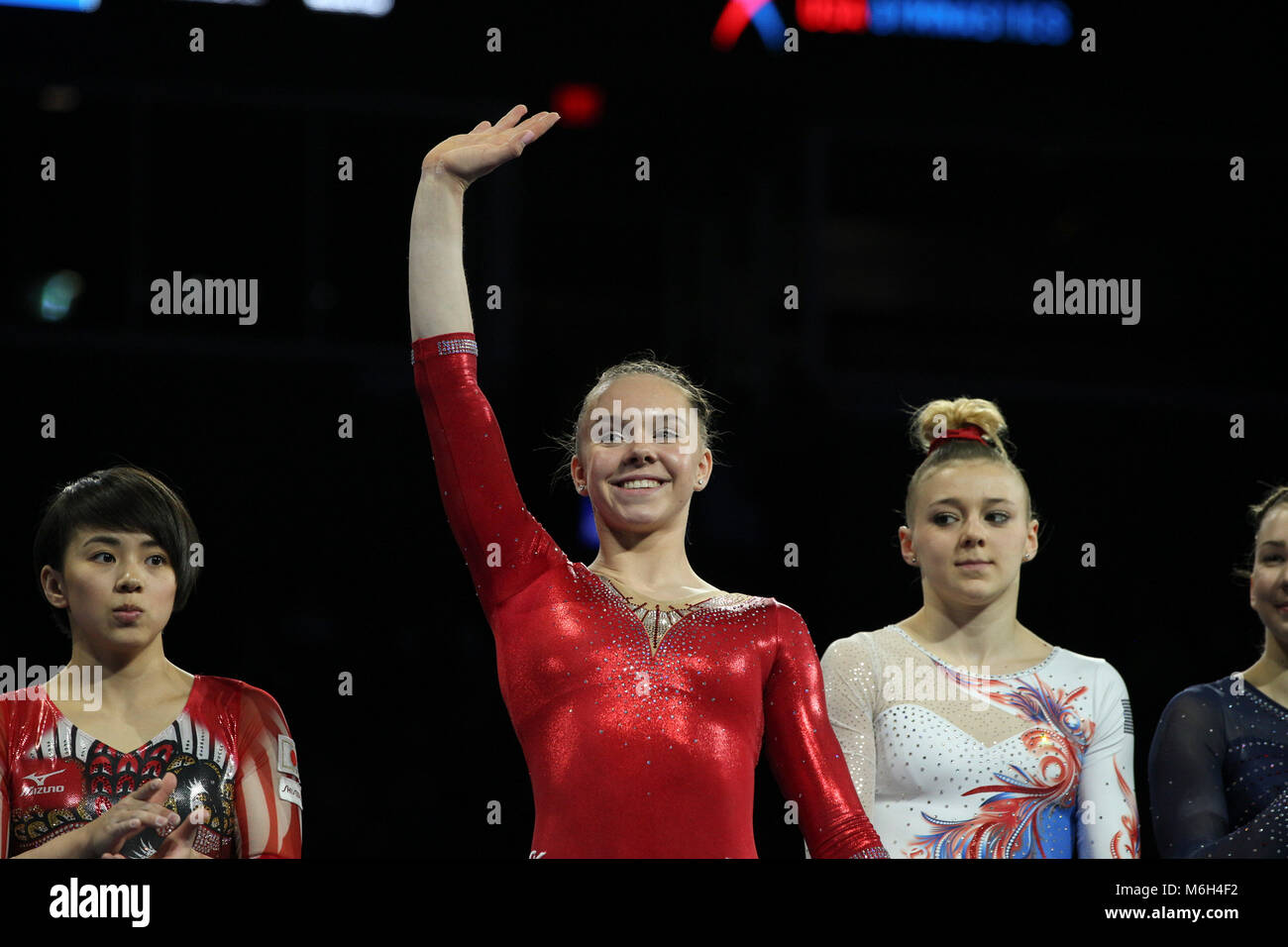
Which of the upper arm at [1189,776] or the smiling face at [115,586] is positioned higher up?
the smiling face at [115,586]

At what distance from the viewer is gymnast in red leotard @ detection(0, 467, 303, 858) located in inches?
92.3

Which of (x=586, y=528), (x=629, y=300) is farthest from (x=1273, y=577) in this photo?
(x=629, y=300)

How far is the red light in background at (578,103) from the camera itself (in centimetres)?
361

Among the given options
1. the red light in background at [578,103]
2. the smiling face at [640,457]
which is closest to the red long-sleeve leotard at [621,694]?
the smiling face at [640,457]

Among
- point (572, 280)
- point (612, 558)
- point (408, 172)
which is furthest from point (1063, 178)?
point (612, 558)

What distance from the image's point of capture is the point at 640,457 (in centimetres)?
253

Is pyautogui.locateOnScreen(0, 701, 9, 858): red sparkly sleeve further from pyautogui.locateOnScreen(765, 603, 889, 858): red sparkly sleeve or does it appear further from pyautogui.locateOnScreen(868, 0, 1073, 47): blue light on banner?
pyautogui.locateOnScreen(868, 0, 1073, 47): blue light on banner

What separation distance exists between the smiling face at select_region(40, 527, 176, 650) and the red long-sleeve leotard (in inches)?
19.5

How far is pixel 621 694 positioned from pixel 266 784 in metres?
0.61

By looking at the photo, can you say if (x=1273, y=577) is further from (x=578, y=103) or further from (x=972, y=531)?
(x=578, y=103)

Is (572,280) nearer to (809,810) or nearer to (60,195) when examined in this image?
(60,195)

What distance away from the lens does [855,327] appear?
4.00m

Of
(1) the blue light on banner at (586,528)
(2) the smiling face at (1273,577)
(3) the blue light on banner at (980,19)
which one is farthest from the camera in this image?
(3) the blue light on banner at (980,19)

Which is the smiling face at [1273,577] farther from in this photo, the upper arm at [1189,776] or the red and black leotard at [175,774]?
the red and black leotard at [175,774]
